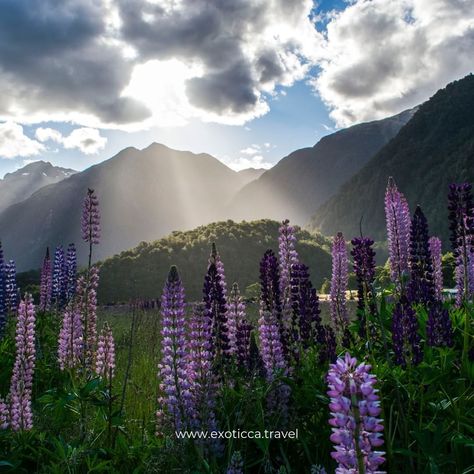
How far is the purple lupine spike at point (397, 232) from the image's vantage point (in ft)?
23.3

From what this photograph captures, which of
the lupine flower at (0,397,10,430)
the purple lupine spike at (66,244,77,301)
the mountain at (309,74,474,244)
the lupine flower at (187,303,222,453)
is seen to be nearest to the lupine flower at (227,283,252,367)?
the lupine flower at (187,303,222,453)

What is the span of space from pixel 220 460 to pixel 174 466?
470 millimetres

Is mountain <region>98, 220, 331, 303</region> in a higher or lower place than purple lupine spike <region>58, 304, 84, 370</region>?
higher

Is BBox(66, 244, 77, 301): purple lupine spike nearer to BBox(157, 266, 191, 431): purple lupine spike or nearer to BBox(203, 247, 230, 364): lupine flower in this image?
BBox(203, 247, 230, 364): lupine flower

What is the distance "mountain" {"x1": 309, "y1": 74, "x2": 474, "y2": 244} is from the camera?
94875 mm

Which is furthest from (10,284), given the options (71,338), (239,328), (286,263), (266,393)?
(266,393)

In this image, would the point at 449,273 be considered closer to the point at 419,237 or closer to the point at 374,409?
the point at 419,237

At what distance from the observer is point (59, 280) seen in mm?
12992

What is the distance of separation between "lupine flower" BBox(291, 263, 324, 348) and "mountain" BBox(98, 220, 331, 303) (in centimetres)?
2754

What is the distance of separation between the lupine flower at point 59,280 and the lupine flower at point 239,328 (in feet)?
27.1

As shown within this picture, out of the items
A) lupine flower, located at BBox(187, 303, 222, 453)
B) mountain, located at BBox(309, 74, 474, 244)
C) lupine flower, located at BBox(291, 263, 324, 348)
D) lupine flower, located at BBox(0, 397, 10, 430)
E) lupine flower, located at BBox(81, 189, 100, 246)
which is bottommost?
lupine flower, located at BBox(0, 397, 10, 430)

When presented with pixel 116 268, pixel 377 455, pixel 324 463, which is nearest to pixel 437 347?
pixel 324 463

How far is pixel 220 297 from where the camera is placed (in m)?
4.47

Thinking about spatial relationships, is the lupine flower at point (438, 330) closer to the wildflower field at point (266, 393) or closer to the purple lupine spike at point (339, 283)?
the wildflower field at point (266, 393)
